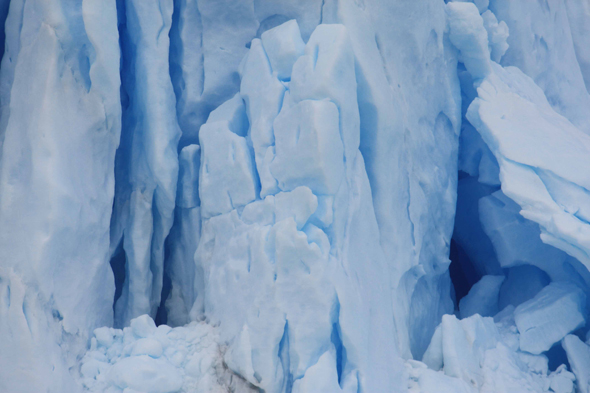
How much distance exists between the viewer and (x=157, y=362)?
2279 millimetres

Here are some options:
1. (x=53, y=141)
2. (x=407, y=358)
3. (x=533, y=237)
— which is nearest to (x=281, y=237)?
(x=407, y=358)

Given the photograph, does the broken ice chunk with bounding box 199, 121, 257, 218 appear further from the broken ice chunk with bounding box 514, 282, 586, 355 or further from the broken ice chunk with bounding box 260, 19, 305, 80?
the broken ice chunk with bounding box 514, 282, 586, 355

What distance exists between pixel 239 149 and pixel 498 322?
1850mm

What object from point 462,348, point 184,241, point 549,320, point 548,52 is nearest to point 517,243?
point 549,320

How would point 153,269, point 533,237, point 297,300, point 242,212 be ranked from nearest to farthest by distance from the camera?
point 297,300 → point 242,212 → point 153,269 → point 533,237

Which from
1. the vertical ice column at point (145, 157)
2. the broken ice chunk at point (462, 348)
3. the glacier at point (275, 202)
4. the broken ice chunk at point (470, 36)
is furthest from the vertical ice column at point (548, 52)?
the vertical ice column at point (145, 157)

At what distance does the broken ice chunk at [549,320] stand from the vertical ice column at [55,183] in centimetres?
224

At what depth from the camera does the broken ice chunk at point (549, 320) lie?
2.85 meters

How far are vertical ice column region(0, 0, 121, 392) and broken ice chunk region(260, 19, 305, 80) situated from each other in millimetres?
776

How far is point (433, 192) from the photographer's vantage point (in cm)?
319

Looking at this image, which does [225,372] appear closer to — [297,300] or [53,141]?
[297,300]

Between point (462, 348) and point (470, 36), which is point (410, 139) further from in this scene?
point (462, 348)

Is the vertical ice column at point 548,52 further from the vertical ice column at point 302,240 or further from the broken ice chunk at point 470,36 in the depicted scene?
the vertical ice column at point 302,240

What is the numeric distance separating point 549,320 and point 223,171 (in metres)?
1.95
